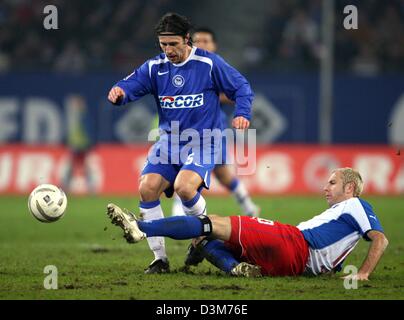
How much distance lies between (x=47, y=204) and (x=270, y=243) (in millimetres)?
2174

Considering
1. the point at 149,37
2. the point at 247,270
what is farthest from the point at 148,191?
the point at 149,37

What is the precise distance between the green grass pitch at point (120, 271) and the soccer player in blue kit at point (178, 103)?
→ 790 mm

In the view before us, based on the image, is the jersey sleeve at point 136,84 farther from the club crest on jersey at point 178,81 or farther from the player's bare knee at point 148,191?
the player's bare knee at point 148,191

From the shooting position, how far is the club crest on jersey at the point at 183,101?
8.80 meters

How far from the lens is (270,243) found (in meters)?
7.77

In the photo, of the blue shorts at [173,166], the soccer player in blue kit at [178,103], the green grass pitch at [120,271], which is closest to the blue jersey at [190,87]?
the soccer player in blue kit at [178,103]

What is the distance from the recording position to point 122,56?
23.2 meters

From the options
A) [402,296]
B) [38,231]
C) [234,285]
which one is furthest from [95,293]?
[38,231]

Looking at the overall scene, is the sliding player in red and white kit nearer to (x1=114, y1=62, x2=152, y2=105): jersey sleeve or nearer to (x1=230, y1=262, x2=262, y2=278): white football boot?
(x1=230, y1=262, x2=262, y2=278): white football boot

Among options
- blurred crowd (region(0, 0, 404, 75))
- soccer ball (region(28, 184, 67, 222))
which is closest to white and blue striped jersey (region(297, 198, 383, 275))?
soccer ball (region(28, 184, 67, 222))

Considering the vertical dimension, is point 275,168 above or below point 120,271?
above

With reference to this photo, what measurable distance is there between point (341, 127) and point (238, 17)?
13.7 feet

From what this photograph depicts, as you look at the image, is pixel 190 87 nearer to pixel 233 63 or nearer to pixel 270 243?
pixel 270 243

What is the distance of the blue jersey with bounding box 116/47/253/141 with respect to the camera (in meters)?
8.80
